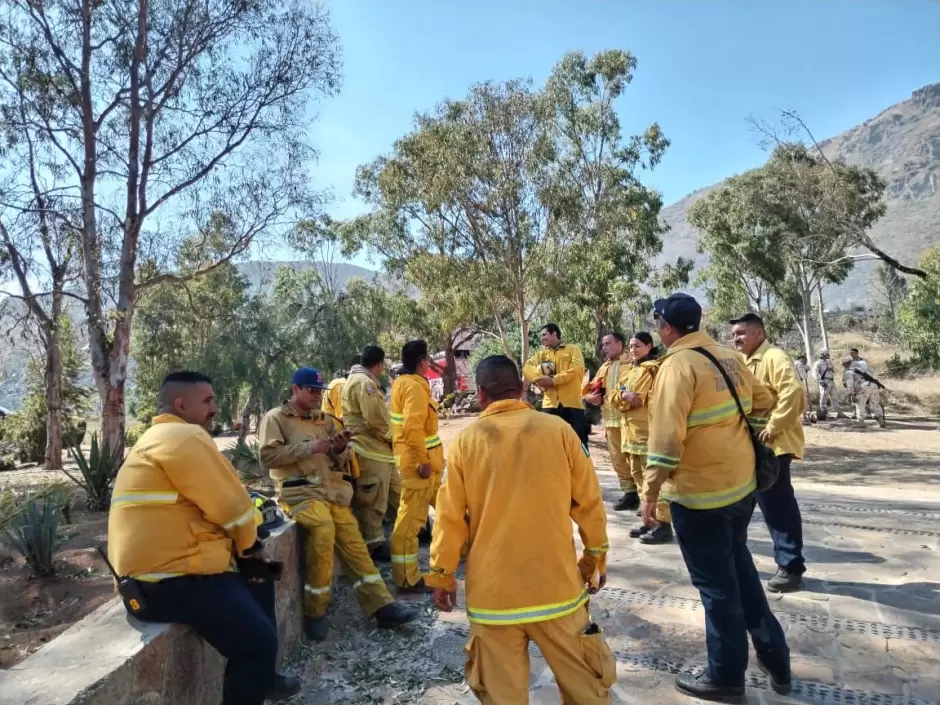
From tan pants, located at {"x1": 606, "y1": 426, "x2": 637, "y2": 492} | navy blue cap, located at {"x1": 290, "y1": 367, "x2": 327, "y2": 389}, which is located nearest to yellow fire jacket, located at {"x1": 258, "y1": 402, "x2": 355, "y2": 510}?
navy blue cap, located at {"x1": 290, "y1": 367, "x2": 327, "y2": 389}

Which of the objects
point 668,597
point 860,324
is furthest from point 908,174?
point 668,597

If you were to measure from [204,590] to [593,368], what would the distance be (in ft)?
71.0

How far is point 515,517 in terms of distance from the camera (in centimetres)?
244

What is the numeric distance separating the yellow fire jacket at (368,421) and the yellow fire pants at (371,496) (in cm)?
6

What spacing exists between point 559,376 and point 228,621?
4.80 metres

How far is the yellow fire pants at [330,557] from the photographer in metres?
3.98

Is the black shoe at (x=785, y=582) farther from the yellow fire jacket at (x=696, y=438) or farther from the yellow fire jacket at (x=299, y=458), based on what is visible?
the yellow fire jacket at (x=299, y=458)

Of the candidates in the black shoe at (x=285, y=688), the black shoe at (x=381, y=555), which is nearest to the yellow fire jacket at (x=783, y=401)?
the black shoe at (x=381, y=555)

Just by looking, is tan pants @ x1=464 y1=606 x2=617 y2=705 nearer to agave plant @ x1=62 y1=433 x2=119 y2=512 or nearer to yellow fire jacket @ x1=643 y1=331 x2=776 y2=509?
yellow fire jacket @ x1=643 y1=331 x2=776 y2=509

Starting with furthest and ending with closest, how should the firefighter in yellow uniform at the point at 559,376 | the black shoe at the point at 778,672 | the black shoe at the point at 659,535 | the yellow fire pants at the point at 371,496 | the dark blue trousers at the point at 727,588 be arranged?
1. the firefighter in yellow uniform at the point at 559,376
2. the black shoe at the point at 659,535
3. the yellow fire pants at the point at 371,496
4. the black shoe at the point at 778,672
5. the dark blue trousers at the point at 727,588

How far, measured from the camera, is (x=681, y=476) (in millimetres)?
3076

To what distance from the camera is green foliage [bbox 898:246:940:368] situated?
72.9 feet

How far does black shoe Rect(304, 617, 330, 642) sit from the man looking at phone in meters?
1.26

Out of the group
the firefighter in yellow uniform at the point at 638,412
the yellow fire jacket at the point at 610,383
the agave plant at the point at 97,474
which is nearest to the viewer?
the firefighter in yellow uniform at the point at 638,412
